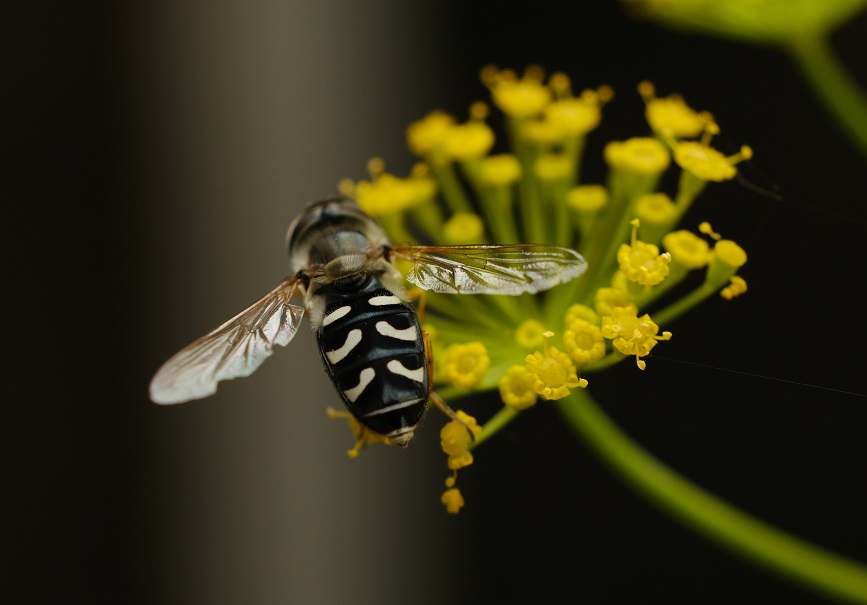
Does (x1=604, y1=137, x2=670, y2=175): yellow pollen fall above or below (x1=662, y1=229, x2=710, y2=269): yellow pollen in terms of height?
above

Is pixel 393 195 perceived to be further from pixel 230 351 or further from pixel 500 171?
pixel 230 351

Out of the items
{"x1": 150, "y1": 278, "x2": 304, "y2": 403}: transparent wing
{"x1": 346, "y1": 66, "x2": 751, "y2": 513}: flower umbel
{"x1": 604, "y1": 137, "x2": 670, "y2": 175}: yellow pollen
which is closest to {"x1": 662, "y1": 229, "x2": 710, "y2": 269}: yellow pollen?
{"x1": 346, "y1": 66, "x2": 751, "y2": 513}: flower umbel

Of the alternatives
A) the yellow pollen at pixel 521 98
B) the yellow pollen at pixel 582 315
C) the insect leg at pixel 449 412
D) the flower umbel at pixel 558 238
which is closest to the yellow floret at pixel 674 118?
the flower umbel at pixel 558 238

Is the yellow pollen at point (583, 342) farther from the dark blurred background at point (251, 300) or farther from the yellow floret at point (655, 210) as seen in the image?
the dark blurred background at point (251, 300)

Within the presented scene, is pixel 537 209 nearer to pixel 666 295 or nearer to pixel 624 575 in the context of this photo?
pixel 666 295

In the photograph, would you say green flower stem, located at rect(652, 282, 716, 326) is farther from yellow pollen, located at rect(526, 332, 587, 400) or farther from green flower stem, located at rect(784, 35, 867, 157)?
green flower stem, located at rect(784, 35, 867, 157)

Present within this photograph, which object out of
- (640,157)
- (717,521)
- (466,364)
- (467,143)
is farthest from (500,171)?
(717,521)
